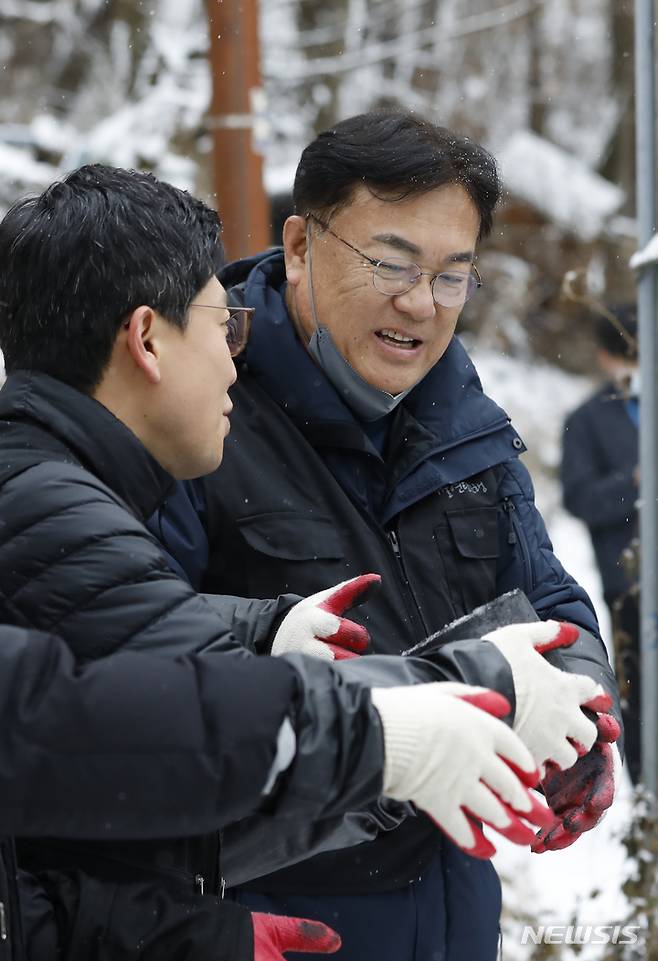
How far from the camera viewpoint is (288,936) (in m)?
1.67

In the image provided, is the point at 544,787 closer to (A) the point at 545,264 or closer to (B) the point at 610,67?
(A) the point at 545,264

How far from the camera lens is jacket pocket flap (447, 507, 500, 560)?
7.66 ft

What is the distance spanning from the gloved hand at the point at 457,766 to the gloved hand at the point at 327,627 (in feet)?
1.41

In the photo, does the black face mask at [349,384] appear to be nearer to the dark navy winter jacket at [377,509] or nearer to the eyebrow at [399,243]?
the dark navy winter jacket at [377,509]

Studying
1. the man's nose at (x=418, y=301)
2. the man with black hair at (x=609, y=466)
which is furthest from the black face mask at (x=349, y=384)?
the man with black hair at (x=609, y=466)

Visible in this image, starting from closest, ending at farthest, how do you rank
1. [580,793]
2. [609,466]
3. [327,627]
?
[327,627], [580,793], [609,466]

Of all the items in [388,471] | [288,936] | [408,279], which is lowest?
[288,936]

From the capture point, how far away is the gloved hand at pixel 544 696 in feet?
5.52

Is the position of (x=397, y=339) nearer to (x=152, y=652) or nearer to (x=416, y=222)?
(x=416, y=222)

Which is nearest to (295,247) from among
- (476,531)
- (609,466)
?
(476,531)

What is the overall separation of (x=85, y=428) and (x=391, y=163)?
97 centimetres

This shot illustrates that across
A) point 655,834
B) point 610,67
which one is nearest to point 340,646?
point 655,834

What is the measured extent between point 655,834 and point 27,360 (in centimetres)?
263

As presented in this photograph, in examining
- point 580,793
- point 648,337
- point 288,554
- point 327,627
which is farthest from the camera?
point 648,337
